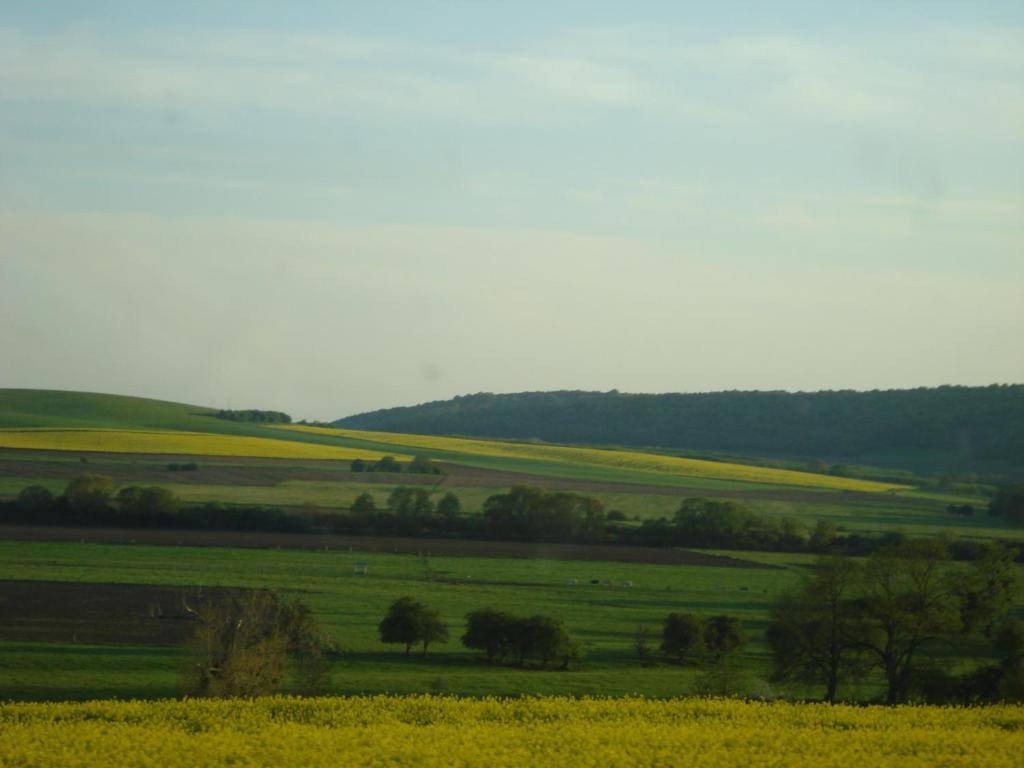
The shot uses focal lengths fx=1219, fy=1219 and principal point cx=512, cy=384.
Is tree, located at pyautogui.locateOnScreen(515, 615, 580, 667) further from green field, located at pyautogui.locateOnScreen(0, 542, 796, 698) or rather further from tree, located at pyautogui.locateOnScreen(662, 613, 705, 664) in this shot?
tree, located at pyautogui.locateOnScreen(662, 613, 705, 664)

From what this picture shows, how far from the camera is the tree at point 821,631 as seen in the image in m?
29.0

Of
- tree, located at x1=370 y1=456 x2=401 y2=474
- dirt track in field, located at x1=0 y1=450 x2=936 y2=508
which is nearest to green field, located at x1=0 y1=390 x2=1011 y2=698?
dirt track in field, located at x1=0 y1=450 x2=936 y2=508

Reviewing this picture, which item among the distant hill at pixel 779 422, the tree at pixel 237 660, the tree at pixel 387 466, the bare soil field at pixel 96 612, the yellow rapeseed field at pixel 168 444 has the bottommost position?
the bare soil field at pixel 96 612

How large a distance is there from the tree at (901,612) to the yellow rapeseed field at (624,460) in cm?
5948

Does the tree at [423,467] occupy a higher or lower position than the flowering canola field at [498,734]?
higher

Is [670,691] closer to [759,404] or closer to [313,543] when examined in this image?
[313,543]

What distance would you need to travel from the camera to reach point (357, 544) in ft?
185

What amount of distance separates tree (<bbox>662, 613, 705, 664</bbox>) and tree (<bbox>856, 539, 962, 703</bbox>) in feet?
20.4

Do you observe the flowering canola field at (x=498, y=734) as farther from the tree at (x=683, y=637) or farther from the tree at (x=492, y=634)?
the tree at (x=683, y=637)

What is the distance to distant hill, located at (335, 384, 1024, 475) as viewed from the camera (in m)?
107

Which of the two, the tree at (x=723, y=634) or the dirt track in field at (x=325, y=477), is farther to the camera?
the dirt track in field at (x=325, y=477)

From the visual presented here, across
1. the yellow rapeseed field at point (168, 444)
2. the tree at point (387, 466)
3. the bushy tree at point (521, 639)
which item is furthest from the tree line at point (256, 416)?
the bushy tree at point (521, 639)

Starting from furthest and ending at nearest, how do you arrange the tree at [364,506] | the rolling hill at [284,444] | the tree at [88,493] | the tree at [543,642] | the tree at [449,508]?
the rolling hill at [284,444] < the tree at [449,508] < the tree at [364,506] < the tree at [88,493] < the tree at [543,642]

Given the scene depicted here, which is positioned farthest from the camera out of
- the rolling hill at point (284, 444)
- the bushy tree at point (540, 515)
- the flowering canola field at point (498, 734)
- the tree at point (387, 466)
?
the rolling hill at point (284, 444)
